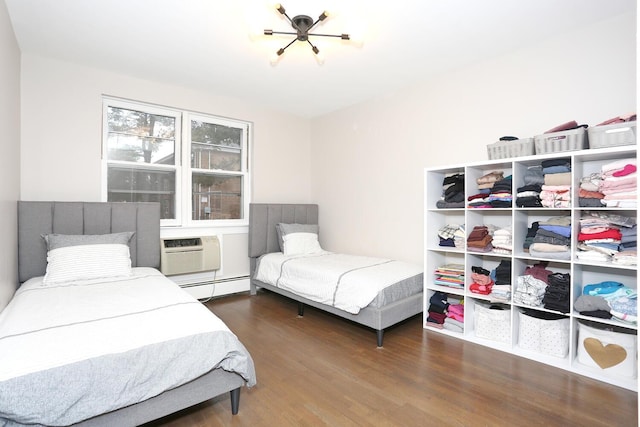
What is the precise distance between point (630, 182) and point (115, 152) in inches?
175

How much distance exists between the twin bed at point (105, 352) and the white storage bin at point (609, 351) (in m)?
2.23

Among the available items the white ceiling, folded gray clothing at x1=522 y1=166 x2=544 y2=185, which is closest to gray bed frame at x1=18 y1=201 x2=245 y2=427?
the white ceiling

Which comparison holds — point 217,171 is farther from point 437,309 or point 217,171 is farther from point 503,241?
point 503,241

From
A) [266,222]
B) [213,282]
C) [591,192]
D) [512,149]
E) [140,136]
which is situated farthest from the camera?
[266,222]

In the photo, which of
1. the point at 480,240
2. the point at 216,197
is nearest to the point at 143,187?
the point at 216,197

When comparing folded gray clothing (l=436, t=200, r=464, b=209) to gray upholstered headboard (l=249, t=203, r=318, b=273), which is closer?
folded gray clothing (l=436, t=200, r=464, b=209)

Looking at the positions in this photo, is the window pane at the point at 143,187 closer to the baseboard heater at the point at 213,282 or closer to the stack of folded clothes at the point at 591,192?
the baseboard heater at the point at 213,282

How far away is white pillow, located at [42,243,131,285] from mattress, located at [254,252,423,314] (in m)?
1.52

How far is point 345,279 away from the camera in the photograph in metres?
3.00

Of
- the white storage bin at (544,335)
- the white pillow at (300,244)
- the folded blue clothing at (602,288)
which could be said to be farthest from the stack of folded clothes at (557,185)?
the white pillow at (300,244)

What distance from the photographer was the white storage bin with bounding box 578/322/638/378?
2096 mm

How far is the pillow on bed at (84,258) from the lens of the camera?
2.63 meters

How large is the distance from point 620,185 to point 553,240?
53cm

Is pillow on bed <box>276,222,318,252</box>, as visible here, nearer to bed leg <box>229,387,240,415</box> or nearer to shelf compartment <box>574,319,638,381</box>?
bed leg <box>229,387,240,415</box>
